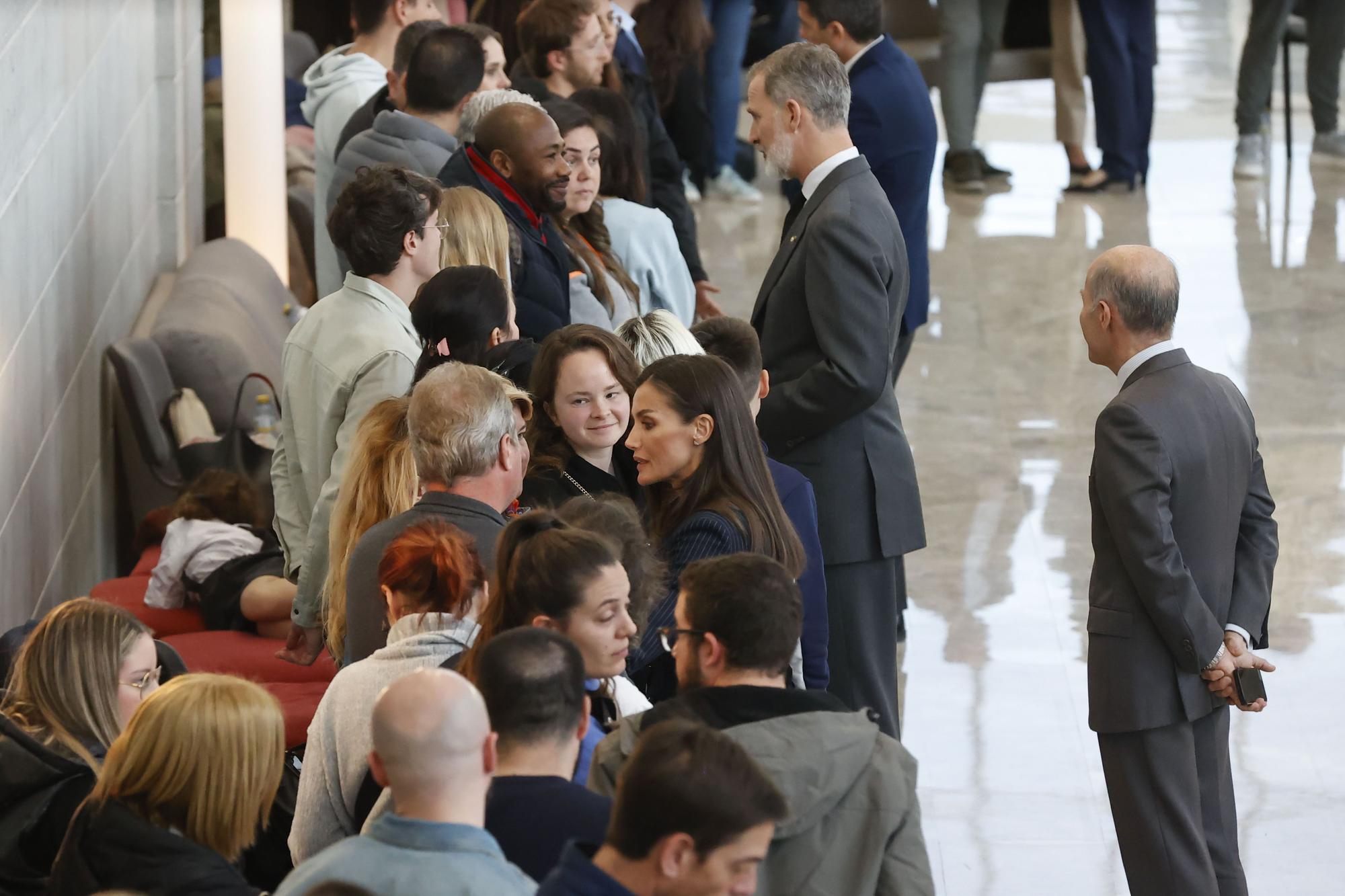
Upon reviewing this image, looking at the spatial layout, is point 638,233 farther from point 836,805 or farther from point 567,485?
point 836,805

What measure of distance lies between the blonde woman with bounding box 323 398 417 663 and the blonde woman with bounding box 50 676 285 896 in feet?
2.20

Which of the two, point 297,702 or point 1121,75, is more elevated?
point 1121,75

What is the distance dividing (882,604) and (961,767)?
530 millimetres

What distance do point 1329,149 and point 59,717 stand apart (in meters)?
8.59

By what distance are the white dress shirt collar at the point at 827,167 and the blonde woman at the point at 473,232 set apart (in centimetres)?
67

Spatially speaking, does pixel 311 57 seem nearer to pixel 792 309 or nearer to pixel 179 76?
pixel 179 76

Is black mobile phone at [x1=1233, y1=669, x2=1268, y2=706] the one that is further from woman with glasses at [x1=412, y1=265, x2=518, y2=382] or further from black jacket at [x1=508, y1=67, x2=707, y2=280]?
black jacket at [x1=508, y1=67, x2=707, y2=280]

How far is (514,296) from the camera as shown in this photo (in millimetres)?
4016

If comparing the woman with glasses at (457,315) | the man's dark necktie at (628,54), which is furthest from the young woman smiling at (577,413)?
the man's dark necktie at (628,54)

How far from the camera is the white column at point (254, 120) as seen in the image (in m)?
6.76

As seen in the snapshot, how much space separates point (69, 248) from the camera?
4.99 metres

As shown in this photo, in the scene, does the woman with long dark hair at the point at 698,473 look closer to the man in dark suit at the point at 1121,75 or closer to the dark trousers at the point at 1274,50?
the man in dark suit at the point at 1121,75

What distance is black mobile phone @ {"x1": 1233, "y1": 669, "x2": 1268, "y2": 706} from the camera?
3.25 m

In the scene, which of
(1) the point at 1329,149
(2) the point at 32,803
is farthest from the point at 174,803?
(1) the point at 1329,149
